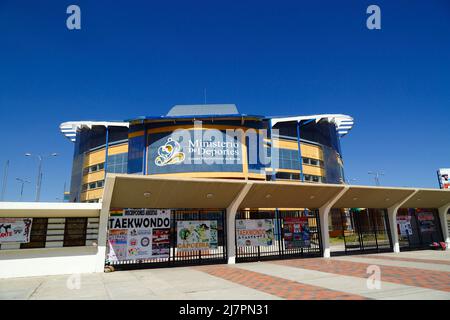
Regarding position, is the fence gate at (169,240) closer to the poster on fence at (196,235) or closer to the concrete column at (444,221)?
the poster on fence at (196,235)

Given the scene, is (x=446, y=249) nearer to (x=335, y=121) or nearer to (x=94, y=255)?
(x=94, y=255)

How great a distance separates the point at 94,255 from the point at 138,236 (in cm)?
229

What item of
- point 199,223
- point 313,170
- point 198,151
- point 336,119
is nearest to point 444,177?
point 336,119

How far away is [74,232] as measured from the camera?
48.5ft

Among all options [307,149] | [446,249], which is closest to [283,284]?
[446,249]

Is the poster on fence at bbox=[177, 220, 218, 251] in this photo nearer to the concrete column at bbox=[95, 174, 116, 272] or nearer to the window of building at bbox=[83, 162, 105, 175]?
the concrete column at bbox=[95, 174, 116, 272]

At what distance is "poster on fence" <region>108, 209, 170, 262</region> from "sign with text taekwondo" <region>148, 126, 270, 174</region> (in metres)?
26.2

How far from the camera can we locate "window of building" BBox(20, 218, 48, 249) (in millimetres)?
14070

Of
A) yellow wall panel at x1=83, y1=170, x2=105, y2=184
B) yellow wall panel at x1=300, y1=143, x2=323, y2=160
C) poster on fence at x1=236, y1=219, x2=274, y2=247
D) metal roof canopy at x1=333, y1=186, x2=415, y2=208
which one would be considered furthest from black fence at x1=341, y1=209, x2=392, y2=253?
yellow wall panel at x1=83, y1=170, x2=105, y2=184

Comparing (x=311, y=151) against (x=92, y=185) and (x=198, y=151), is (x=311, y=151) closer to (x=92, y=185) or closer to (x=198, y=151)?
(x=198, y=151)

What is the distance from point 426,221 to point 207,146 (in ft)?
92.5

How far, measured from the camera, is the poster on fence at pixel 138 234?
15.3 meters
